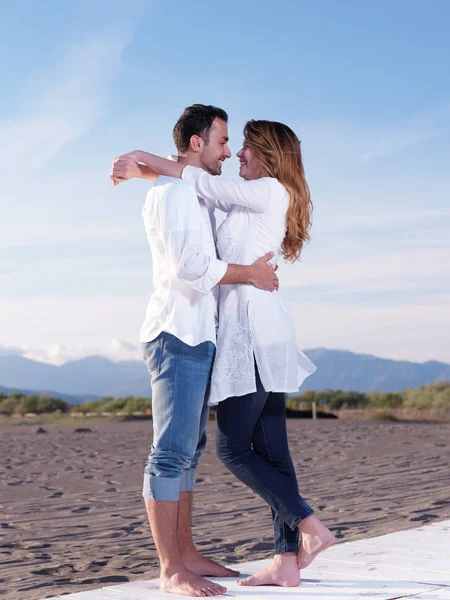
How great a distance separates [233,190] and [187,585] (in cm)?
147

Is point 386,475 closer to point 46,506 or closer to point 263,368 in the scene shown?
point 46,506

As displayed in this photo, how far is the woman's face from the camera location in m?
3.29

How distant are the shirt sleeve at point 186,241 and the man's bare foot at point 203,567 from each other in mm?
1098

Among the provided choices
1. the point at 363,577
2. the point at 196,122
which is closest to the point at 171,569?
the point at 363,577

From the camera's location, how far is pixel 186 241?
10.0 ft

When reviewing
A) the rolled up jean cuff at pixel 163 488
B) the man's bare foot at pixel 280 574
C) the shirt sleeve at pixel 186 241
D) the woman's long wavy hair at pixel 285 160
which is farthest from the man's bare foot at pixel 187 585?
the woman's long wavy hair at pixel 285 160

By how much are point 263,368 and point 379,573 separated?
102 cm

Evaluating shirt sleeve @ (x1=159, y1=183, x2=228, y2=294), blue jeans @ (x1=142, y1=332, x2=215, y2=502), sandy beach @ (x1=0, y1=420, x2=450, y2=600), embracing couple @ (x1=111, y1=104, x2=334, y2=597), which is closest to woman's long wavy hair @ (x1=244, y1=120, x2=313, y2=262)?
embracing couple @ (x1=111, y1=104, x2=334, y2=597)

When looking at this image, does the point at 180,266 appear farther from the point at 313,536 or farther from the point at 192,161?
the point at 313,536

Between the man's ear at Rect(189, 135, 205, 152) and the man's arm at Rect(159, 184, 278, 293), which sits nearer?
the man's arm at Rect(159, 184, 278, 293)

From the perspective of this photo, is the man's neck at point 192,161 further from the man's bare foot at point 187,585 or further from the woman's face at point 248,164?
the man's bare foot at point 187,585

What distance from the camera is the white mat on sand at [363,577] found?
121 inches

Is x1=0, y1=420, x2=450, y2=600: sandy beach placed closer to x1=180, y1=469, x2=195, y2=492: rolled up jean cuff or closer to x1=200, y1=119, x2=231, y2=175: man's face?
x1=180, y1=469, x2=195, y2=492: rolled up jean cuff

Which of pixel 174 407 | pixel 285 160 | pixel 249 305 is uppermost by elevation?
pixel 285 160
